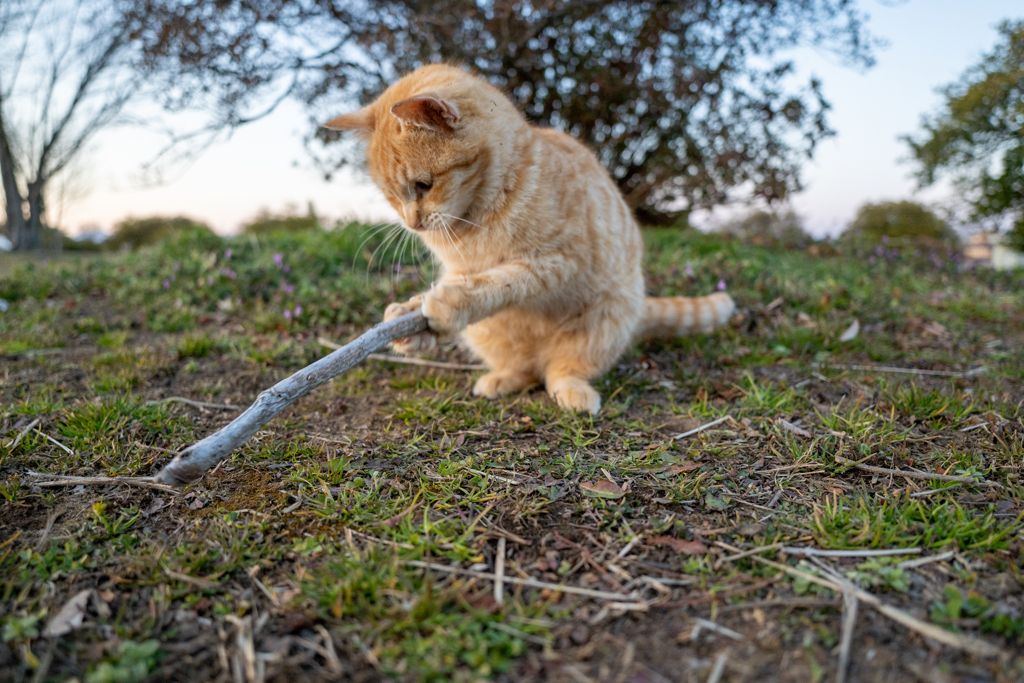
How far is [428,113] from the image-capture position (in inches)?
97.7

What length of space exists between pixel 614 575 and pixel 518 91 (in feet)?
21.4

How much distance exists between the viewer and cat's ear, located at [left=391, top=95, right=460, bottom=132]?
2389 millimetres

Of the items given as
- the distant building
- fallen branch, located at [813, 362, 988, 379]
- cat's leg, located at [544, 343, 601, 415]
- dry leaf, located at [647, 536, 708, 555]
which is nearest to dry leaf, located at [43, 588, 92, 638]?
dry leaf, located at [647, 536, 708, 555]

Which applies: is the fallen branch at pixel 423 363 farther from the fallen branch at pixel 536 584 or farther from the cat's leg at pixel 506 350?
the fallen branch at pixel 536 584

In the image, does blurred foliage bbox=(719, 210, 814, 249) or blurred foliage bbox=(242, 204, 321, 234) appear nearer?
blurred foliage bbox=(719, 210, 814, 249)

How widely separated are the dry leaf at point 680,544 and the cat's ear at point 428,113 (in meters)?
1.85

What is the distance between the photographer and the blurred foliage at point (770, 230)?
8492 millimetres

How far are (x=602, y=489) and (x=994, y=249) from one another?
12.7 metres

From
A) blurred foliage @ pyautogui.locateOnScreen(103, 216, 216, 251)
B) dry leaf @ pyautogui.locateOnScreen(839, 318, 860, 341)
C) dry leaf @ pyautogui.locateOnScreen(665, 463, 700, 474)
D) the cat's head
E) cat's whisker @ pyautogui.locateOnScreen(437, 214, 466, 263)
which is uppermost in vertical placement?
blurred foliage @ pyautogui.locateOnScreen(103, 216, 216, 251)

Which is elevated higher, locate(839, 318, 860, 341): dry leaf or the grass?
locate(839, 318, 860, 341): dry leaf

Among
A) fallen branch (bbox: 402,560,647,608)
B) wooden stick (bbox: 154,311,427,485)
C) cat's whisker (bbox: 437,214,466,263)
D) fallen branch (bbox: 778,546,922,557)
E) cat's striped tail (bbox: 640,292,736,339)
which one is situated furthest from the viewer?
cat's striped tail (bbox: 640,292,736,339)

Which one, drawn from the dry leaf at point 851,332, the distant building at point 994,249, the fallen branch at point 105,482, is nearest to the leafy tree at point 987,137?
the distant building at point 994,249

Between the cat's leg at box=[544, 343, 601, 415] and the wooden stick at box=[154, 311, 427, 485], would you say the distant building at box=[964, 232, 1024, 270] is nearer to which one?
the cat's leg at box=[544, 343, 601, 415]

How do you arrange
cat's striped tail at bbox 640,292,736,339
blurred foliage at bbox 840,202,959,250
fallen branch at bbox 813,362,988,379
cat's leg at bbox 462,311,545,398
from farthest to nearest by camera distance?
blurred foliage at bbox 840,202,959,250 → cat's striped tail at bbox 640,292,736,339 → fallen branch at bbox 813,362,988,379 → cat's leg at bbox 462,311,545,398
